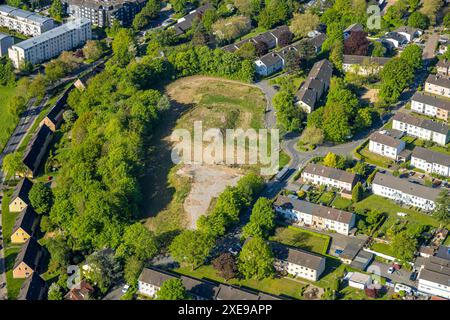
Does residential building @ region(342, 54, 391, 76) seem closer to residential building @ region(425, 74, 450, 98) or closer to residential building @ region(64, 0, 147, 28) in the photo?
residential building @ region(425, 74, 450, 98)

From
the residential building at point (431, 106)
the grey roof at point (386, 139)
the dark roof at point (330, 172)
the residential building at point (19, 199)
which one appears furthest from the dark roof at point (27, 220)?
the residential building at point (431, 106)

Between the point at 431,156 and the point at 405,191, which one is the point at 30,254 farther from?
the point at 431,156

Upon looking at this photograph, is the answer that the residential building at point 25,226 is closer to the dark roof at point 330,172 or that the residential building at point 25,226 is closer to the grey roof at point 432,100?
the dark roof at point 330,172

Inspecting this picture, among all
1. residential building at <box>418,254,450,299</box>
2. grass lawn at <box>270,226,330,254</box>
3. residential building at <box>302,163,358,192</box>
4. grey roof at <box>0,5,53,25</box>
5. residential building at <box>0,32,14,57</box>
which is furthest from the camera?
grey roof at <box>0,5,53,25</box>

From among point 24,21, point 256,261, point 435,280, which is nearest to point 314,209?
point 256,261

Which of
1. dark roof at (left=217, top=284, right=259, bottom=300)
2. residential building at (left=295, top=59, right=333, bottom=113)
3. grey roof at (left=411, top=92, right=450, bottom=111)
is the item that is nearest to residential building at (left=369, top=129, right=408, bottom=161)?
grey roof at (left=411, top=92, right=450, bottom=111)
